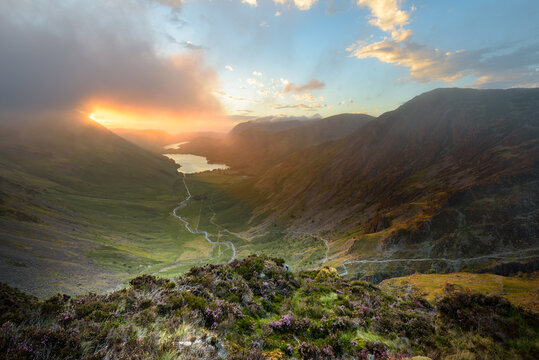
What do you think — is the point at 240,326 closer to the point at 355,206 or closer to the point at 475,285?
the point at 475,285

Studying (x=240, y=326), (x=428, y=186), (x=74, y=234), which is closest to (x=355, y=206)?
(x=428, y=186)

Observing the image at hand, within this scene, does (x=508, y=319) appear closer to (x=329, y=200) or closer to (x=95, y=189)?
(x=329, y=200)

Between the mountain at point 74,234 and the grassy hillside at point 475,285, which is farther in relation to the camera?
the mountain at point 74,234

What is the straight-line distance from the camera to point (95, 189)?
6462 inches

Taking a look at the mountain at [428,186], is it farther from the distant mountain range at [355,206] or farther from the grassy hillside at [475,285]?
the grassy hillside at [475,285]

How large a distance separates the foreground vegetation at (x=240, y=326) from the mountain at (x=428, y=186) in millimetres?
39269

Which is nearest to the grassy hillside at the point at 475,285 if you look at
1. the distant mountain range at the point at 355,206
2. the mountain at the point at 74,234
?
the distant mountain range at the point at 355,206

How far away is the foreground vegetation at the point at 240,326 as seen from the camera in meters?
6.90

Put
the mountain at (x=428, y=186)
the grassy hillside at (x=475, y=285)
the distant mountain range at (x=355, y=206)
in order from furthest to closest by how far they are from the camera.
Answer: the mountain at (x=428, y=186), the distant mountain range at (x=355, y=206), the grassy hillside at (x=475, y=285)

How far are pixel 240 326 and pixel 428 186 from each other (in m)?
93.0

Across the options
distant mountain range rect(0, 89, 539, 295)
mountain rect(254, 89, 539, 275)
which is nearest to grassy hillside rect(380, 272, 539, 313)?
distant mountain range rect(0, 89, 539, 295)

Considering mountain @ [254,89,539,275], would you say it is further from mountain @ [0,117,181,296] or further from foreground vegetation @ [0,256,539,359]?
mountain @ [0,117,181,296]

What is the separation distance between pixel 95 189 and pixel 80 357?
640 ft

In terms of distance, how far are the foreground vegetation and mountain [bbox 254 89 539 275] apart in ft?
129
